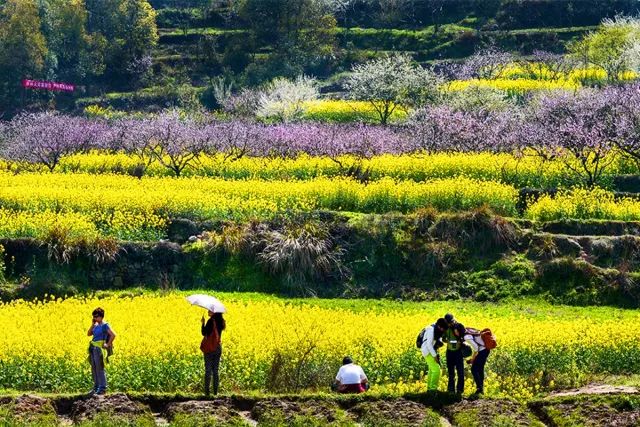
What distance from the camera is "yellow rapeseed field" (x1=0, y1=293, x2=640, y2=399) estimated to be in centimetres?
2153

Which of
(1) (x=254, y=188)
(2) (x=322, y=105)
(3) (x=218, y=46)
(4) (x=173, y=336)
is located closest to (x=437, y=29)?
(3) (x=218, y=46)

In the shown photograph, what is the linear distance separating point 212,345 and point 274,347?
2656 millimetres

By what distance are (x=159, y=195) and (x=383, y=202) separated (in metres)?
7.79

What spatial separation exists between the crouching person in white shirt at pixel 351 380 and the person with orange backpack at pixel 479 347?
2196 mm

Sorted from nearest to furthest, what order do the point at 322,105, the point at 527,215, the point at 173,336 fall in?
the point at 173,336
the point at 527,215
the point at 322,105

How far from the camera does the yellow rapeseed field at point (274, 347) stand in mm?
21531

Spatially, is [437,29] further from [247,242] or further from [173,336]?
[173,336]

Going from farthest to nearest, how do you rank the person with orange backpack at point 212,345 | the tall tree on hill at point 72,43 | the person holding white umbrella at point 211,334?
the tall tree on hill at point 72,43, the person with orange backpack at point 212,345, the person holding white umbrella at point 211,334

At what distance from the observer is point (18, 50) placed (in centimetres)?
7519

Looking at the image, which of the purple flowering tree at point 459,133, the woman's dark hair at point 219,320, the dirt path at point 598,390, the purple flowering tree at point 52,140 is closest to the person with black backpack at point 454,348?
the dirt path at point 598,390

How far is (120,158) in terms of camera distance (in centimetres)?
4750

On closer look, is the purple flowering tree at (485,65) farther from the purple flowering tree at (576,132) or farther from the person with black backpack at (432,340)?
the person with black backpack at (432,340)

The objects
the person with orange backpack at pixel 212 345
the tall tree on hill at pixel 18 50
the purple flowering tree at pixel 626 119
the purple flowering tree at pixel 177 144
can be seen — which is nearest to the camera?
the person with orange backpack at pixel 212 345

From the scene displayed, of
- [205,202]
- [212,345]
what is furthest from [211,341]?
[205,202]
